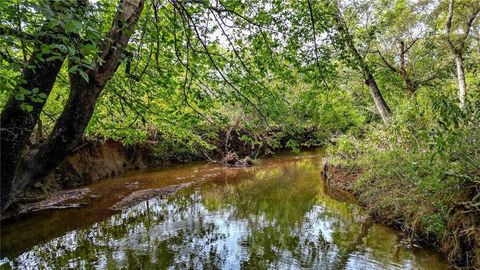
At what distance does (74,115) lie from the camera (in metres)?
2.05

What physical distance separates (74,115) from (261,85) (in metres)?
2.17

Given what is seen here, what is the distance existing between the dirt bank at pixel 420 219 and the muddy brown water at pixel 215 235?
0.26 meters

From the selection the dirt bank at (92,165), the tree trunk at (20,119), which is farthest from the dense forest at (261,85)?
the dirt bank at (92,165)

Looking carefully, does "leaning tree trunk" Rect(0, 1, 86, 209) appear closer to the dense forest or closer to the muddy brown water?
the dense forest

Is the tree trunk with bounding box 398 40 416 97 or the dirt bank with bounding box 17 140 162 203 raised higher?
the tree trunk with bounding box 398 40 416 97

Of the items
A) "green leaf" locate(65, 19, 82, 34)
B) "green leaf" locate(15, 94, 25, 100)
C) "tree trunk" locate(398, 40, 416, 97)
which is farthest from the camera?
"tree trunk" locate(398, 40, 416, 97)

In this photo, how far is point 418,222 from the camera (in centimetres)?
641

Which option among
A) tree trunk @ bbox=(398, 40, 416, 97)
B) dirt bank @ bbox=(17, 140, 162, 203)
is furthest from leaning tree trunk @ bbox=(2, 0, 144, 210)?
tree trunk @ bbox=(398, 40, 416, 97)

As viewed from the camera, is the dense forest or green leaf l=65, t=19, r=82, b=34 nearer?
green leaf l=65, t=19, r=82, b=34

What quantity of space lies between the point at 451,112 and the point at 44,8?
4.68m

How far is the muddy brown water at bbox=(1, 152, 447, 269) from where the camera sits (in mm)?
5820

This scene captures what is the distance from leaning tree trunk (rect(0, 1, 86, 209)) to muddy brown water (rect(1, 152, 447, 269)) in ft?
14.1

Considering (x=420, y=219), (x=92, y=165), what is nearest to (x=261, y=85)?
(x=420, y=219)

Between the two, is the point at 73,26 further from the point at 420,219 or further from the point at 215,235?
the point at 420,219
